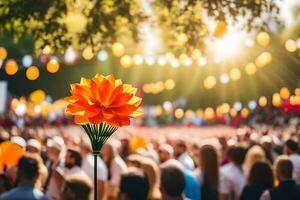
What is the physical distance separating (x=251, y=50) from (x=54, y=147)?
713 cm

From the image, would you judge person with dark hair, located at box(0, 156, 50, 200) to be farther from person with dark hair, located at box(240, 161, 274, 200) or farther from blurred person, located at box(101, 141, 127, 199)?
blurred person, located at box(101, 141, 127, 199)

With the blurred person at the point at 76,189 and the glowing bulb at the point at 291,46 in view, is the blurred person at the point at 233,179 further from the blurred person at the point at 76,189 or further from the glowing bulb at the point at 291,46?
the glowing bulb at the point at 291,46

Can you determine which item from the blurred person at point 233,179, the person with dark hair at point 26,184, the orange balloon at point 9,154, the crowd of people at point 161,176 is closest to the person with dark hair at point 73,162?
the crowd of people at point 161,176

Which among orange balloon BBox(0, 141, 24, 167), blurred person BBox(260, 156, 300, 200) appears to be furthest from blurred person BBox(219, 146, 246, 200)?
orange balloon BBox(0, 141, 24, 167)

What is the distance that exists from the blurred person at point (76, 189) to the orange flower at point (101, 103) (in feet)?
6.68

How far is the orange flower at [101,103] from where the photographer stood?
99.7 inches

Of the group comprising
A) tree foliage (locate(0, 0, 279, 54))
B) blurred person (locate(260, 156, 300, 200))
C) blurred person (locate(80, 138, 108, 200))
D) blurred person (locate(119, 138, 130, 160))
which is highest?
tree foliage (locate(0, 0, 279, 54))

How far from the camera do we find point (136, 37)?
972 cm

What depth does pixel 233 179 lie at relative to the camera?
6352mm

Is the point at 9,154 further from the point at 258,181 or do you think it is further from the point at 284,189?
the point at 284,189

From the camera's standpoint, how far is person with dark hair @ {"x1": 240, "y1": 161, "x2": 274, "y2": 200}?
17.9 ft

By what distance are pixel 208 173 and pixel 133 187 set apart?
6.11 ft

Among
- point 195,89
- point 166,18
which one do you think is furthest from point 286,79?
point 195,89

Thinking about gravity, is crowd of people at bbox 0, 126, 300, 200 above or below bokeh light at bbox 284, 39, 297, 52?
below
